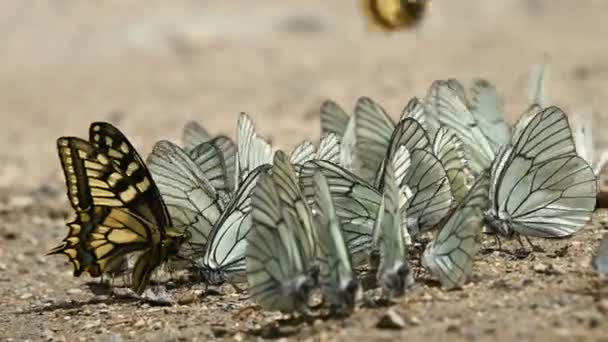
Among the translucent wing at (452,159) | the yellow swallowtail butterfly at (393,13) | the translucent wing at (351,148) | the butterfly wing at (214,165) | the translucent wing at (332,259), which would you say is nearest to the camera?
the translucent wing at (332,259)

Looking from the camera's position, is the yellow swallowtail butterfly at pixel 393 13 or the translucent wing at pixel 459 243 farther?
the yellow swallowtail butterfly at pixel 393 13

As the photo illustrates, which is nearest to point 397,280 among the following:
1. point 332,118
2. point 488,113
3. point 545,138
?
point 545,138

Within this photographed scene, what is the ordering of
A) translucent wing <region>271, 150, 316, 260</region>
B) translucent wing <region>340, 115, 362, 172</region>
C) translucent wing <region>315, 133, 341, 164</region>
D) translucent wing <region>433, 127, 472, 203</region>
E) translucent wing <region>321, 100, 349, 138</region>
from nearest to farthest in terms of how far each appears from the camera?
translucent wing <region>271, 150, 316, 260</region>, translucent wing <region>433, 127, 472, 203</region>, translucent wing <region>315, 133, 341, 164</region>, translucent wing <region>340, 115, 362, 172</region>, translucent wing <region>321, 100, 349, 138</region>

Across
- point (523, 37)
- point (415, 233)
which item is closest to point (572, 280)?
point (415, 233)

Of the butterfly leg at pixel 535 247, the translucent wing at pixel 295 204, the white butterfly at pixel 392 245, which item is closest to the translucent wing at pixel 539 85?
the butterfly leg at pixel 535 247

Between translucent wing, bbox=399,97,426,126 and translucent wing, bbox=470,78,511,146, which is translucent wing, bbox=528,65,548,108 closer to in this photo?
translucent wing, bbox=470,78,511,146

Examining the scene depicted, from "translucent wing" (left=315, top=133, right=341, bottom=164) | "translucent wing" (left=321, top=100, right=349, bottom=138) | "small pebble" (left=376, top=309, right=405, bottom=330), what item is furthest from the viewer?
"translucent wing" (left=321, top=100, right=349, bottom=138)

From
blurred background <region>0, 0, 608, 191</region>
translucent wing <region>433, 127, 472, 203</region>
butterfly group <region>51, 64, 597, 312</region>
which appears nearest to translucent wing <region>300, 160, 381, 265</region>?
butterfly group <region>51, 64, 597, 312</region>

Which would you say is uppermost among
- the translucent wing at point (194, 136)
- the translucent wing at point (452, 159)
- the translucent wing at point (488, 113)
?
the translucent wing at point (194, 136)

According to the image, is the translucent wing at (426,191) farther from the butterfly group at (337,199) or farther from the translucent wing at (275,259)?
the translucent wing at (275,259)
